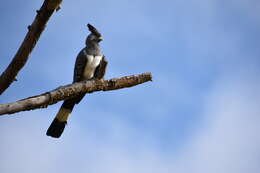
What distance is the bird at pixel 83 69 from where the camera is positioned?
8109 mm

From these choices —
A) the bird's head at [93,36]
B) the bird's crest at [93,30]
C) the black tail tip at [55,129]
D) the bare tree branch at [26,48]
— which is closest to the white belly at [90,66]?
the bird's head at [93,36]

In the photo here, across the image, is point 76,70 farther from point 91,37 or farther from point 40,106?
point 40,106

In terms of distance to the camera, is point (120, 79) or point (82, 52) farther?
point (82, 52)

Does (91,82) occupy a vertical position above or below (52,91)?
above

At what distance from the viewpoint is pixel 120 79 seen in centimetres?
621

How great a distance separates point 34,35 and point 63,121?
3.00m

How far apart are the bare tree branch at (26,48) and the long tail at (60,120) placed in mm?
2663

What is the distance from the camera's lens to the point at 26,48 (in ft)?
18.0

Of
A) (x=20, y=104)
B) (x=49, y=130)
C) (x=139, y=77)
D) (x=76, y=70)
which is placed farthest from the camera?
(x=76, y=70)

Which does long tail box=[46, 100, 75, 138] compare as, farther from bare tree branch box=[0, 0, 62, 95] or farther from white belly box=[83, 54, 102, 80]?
bare tree branch box=[0, 0, 62, 95]

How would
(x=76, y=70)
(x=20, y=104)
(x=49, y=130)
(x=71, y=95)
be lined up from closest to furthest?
(x=20, y=104) → (x=71, y=95) → (x=49, y=130) → (x=76, y=70)

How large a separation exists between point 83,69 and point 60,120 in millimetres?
1174

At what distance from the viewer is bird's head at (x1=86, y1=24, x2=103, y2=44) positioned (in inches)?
372

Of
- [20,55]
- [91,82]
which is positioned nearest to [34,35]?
[20,55]
